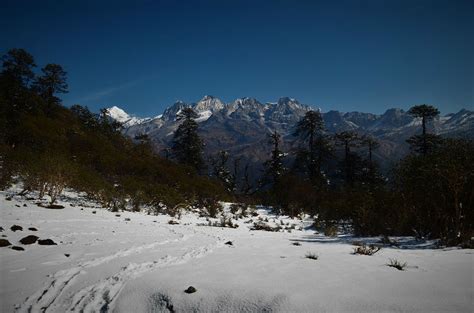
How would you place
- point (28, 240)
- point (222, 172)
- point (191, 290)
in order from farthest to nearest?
point (222, 172) → point (28, 240) → point (191, 290)

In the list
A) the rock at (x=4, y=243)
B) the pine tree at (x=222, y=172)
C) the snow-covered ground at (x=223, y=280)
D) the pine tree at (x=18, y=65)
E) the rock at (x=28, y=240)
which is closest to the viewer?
the snow-covered ground at (x=223, y=280)

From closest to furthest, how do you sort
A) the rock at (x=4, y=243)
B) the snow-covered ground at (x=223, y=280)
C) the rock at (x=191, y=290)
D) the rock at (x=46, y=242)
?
the snow-covered ground at (x=223, y=280) < the rock at (x=191, y=290) < the rock at (x=4, y=243) < the rock at (x=46, y=242)

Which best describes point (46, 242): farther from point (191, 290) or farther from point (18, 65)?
point (18, 65)

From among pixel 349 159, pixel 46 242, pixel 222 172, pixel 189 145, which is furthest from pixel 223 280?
pixel 222 172

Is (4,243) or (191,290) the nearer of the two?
(191,290)

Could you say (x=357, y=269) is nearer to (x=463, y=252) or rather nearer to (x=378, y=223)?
(x=463, y=252)

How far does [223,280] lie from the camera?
3326 millimetres

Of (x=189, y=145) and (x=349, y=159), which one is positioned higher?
(x=189, y=145)

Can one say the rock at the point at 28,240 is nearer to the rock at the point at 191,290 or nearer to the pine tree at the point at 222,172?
the rock at the point at 191,290

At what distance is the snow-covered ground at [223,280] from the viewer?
2645 mm

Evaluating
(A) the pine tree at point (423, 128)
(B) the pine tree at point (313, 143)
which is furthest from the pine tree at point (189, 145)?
(A) the pine tree at point (423, 128)

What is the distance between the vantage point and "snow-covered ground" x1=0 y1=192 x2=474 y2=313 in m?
2.64

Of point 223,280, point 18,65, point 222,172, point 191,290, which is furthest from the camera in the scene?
point 222,172

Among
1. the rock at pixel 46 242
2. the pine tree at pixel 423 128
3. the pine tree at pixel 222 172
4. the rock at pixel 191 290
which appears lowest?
the rock at pixel 46 242
